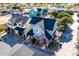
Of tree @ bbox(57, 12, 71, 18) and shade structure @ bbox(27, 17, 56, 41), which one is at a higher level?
tree @ bbox(57, 12, 71, 18)

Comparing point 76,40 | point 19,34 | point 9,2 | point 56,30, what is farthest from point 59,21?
point 9,2

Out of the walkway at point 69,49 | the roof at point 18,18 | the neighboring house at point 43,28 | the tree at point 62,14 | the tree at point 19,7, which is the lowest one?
the walkway at point 69,49

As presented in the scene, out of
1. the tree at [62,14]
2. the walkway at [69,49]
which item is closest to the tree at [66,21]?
the tree at [62,14]

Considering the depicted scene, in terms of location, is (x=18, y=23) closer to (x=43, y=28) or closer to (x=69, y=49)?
(x=43, y=28)

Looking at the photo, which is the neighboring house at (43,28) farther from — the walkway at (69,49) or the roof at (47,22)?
the walkway at (69,49)

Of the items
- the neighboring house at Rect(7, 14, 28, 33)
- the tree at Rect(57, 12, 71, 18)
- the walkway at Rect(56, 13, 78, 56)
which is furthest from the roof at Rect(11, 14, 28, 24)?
the walkway at Rect(56, 13, 78, 56)

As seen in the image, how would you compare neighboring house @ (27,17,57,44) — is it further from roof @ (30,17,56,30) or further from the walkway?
the walkway

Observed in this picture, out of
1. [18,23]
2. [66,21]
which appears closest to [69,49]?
[66,21]

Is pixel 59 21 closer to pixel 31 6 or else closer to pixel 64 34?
pixel 64 34

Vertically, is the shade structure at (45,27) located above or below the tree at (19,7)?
below
